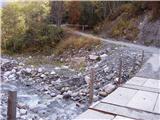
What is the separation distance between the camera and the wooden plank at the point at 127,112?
7.41 meters

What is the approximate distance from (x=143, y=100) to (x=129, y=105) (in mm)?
761

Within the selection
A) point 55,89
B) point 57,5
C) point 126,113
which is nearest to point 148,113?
point 126,113

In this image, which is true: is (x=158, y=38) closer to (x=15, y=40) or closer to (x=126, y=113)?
(x=15, y=40)

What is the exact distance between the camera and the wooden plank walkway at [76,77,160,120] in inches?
288

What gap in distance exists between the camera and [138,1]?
1045 inches

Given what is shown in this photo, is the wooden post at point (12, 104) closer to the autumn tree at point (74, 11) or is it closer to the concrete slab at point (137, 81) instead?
the concrete slab at point (137, 81)

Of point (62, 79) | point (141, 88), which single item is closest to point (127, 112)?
point (141, 88)

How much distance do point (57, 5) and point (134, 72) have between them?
694 inches

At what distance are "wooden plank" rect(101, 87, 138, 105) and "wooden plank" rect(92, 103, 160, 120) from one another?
0.43 m

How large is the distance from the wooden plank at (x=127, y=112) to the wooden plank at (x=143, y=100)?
1.09ft

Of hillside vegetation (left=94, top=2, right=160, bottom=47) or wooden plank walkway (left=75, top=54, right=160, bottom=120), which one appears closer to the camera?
wooden plank walkway (left=75, top=54, right=160, bottom=120)

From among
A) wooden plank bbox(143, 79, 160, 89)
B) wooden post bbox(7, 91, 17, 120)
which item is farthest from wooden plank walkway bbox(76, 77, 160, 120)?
wooden post bbox(7, 91, 17, 120)

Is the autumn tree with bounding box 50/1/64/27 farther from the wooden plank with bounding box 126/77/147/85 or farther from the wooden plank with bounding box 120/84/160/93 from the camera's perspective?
the wooden plank with bounding box 120/84/160/93

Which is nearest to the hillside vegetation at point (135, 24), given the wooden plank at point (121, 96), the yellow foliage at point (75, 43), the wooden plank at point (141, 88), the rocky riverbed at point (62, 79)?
the yellow foliage at point (75, 43)
